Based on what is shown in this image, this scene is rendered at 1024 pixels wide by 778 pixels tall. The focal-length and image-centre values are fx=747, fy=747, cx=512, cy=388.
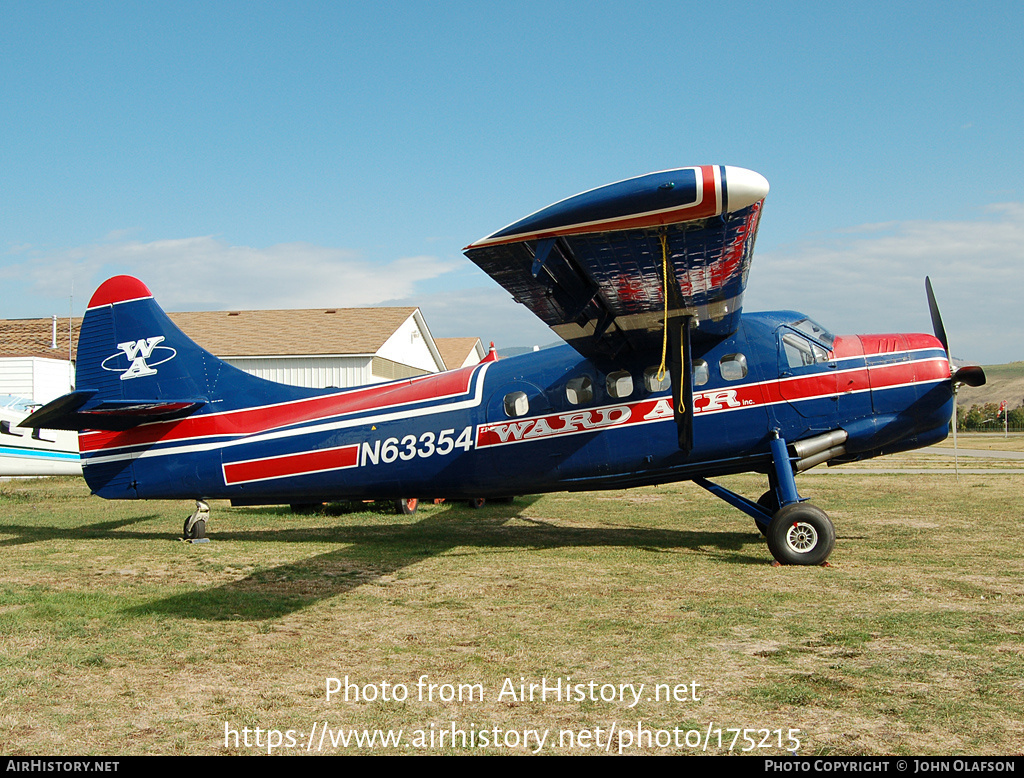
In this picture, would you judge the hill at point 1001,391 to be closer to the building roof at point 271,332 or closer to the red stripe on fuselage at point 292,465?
the building roof at point 271,332

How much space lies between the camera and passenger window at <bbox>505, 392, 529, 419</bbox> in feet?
33.9

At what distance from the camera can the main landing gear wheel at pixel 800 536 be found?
8.95 m

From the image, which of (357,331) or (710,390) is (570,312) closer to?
(710,390)

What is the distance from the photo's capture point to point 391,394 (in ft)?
35.4

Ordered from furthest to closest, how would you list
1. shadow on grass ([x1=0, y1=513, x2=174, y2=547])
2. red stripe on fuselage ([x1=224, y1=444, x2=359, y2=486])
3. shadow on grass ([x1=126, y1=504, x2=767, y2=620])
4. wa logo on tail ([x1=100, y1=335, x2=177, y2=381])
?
shadow on grass ([x1=0, y1=513, x2=174, y2=547]), wa logo on tail ([x1=100, y1=335, x2=177, y2=381]), red stripe on fuselage ([x1=224, y1=444, x2=359, y2=486]), shadow on grass ([x1=126, y1=504, x2=767, y2=620])

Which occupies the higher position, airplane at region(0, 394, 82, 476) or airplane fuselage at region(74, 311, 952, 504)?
airplane fuselage at region(74, 311, 952, 504)

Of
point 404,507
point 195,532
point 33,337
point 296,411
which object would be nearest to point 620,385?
point 296,411

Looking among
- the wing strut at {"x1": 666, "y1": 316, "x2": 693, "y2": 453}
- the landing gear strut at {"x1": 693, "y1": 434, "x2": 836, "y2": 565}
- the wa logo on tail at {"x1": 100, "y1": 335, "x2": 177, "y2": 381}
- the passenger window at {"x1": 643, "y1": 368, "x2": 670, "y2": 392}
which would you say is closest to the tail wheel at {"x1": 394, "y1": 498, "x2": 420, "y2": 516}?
the wa logo on tail at {"x1": 100, "y1": 335, "x2": 177, "y2": 381}

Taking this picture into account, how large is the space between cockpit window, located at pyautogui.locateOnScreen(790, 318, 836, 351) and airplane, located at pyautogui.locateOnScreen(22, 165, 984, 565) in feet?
0.10

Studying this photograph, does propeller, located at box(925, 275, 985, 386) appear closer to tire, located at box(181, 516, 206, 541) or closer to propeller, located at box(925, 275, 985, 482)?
propeller, located at box(925, 275, 985, 482)

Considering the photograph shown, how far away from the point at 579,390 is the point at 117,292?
7202 mm

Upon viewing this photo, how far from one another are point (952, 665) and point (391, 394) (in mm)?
7605

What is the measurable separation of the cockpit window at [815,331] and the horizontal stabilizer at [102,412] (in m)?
8.57
